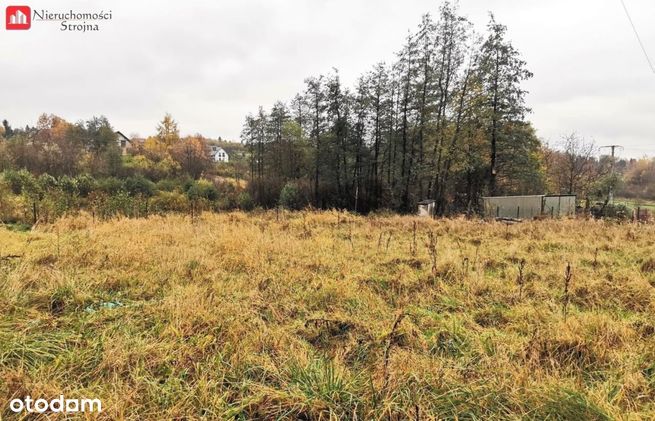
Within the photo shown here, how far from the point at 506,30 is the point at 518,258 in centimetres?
1711

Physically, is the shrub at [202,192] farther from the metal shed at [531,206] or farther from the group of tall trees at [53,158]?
the metal shed at [531,206]

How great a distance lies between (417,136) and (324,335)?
1961cm

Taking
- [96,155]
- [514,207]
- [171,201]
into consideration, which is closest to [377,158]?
[514,207]

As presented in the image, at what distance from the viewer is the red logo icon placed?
17.1 ft

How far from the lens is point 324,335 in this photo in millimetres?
2824

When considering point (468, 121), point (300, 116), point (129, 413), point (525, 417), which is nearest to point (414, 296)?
point (525, 417)

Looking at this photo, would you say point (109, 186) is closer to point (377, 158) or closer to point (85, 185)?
point (85, 185)

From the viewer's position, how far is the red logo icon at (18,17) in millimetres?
5227

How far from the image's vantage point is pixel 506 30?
56.5ft

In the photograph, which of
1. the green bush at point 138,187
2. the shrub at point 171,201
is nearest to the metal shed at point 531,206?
the shrub at point 171,201

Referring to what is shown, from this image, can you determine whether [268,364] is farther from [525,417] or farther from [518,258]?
[518,258]

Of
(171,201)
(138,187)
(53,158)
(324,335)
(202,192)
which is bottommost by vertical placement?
(324,335)

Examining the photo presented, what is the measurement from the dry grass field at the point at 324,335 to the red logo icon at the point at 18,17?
3.77 m

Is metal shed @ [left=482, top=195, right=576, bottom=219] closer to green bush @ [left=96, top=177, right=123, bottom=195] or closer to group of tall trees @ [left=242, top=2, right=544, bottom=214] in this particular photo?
group of tall trees @ [left=242, top=2, right=544, bottom=214]
